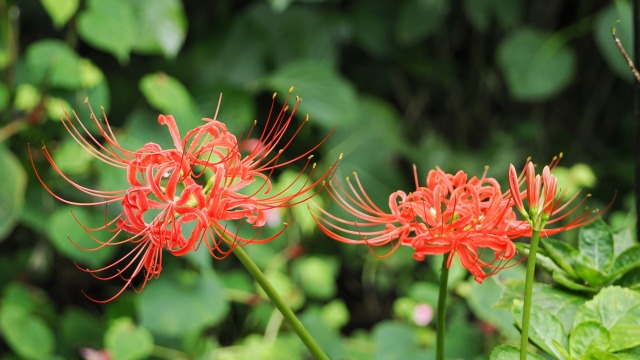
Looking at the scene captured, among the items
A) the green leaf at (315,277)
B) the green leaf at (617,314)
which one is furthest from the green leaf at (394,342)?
the green leaf at (617,314)

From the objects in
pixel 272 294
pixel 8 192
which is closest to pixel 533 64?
pixel 8 192

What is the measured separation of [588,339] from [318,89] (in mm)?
1178

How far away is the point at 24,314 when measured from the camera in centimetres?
159

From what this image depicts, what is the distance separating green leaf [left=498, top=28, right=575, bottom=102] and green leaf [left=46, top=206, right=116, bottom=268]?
2.84 feet

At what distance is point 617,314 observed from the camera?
0.58m

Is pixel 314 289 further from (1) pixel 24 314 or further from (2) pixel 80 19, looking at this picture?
(2) pixel 80 19

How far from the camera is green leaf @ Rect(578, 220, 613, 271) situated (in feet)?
2.18

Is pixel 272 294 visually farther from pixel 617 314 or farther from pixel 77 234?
pixel 77 234

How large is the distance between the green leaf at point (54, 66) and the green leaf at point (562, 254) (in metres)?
1.01

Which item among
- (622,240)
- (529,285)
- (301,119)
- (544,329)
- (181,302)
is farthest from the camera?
(301,119)

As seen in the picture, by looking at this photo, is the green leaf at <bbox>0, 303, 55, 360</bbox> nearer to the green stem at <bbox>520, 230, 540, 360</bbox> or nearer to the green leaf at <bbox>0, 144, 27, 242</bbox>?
the green leaf at <bbox>0, 144, 27, 242</bbox>

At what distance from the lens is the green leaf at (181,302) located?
4.87 ft

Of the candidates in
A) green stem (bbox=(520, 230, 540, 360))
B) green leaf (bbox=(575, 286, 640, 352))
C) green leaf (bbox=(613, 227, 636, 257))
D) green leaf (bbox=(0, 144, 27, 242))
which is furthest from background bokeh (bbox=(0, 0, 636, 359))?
green stem (bbox=(520, 230, 540, 360))

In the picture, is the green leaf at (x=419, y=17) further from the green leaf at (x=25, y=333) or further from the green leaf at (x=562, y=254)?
the green leaf at (x=562, y=254)
